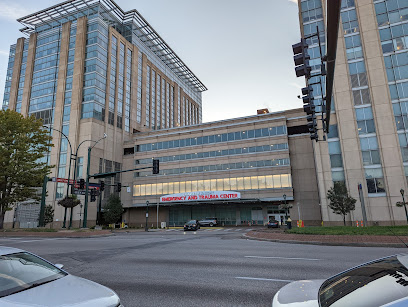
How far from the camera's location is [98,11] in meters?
60.1

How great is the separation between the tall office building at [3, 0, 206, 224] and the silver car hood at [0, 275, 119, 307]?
2105 inches

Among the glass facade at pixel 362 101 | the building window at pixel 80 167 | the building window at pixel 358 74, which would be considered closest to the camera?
the glass facade at pixel 362 101

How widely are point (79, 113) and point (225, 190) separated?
34754 millimetres

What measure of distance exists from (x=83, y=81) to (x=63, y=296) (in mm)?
62384

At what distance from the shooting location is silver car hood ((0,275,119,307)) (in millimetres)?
2830

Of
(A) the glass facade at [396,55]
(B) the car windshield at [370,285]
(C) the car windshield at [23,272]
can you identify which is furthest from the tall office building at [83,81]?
(B) the car windshield at [370,285]

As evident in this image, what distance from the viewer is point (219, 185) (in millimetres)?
51500

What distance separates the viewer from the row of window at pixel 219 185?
155 feet

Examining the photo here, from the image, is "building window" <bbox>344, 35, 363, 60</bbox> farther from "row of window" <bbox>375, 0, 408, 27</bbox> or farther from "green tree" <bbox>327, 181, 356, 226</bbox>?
"green tree" <bbox>327, 181, 356, 226</bbox>

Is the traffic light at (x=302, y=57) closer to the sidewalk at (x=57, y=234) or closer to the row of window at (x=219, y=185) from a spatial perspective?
the sidewalk at (x=57, y=234)

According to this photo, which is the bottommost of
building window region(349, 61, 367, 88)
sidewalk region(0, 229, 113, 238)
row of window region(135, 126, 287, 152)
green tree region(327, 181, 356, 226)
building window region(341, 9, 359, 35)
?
sidewalk region(0, 229, 113, 238)

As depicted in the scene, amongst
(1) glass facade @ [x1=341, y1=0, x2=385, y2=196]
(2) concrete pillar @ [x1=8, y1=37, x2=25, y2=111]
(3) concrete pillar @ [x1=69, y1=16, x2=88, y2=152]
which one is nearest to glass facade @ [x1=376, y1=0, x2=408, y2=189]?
(1) glass facade @ [x1=341, y1=0, x2=385, y2=196]

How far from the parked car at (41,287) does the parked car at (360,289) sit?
83.0 inches

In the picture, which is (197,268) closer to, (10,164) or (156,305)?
(156,305)
